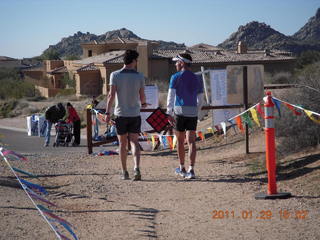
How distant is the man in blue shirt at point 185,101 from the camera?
8.73 metres

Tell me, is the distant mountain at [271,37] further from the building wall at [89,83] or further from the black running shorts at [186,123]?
the black running shorts at [186,123]

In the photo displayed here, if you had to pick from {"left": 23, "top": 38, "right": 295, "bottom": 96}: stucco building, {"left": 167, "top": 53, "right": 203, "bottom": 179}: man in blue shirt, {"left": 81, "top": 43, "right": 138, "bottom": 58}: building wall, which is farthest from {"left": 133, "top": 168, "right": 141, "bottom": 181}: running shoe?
{"left": 81, "top": 43, "right": 138, "bottom": 58}: building wall

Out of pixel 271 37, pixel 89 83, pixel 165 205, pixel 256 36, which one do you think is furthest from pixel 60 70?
pixel 165 205

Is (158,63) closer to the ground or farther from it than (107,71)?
farther from it

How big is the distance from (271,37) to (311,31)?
45.2 feet

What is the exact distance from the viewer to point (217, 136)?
14734mm

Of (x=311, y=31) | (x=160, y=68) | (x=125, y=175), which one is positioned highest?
(x=311, y=31)

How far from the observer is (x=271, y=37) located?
108m

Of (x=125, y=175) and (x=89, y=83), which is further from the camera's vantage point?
(x=89, y=83)

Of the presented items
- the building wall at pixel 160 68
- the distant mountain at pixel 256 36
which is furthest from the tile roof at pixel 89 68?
the distant mountain at pixel 256 36

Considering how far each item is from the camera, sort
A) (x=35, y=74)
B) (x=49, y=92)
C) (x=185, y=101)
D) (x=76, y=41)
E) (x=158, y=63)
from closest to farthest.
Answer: (x=185, y=101) → (x=158, y=63) → (x=49, y=92) → (x=35, y=74) → (x=76, y=41)

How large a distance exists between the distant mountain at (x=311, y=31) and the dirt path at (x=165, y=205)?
107521mm

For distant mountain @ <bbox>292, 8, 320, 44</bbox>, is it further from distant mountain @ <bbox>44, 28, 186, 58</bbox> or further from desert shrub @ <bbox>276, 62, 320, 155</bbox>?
desert shrub @ <bbox>276, 62, 320, 155</bbox>

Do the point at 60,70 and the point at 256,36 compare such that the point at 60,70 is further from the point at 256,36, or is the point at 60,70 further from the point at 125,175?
the point at 125,175
